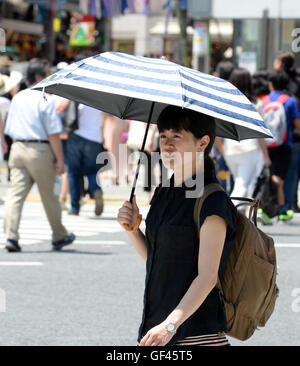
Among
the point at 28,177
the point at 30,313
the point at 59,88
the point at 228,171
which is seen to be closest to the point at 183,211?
the point at 59,88

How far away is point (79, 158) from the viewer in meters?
12.3

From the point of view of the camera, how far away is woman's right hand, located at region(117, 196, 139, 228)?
3.66 m

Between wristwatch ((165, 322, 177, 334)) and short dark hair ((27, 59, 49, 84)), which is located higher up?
wristwatch ((165, 322, 177, 334))

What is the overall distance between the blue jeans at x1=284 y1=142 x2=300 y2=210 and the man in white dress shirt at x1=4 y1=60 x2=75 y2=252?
3807mm

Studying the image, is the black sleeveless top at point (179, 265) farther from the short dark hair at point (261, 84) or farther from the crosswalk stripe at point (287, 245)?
the short dark hair at point (261, 84)

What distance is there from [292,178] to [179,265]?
9.34 meters

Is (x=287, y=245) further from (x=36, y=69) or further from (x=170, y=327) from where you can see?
(x=170, y=327)

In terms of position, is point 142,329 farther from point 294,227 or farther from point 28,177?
point 294,227

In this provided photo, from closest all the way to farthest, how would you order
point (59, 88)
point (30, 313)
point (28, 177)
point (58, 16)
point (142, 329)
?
point (142, 329) < point (59, 88) < point (30, 313) < point (28, 177) < point (58, 16)

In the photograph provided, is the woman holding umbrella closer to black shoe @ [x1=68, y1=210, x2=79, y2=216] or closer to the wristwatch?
the wristwatch

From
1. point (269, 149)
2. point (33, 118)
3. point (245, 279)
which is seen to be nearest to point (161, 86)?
point (245, 279)

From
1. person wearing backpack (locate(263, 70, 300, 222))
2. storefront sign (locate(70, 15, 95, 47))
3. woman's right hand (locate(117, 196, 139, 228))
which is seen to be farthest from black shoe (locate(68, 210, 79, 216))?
storefront sign (locate(70, 15, 95, 47))

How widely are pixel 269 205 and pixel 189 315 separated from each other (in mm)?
8598
